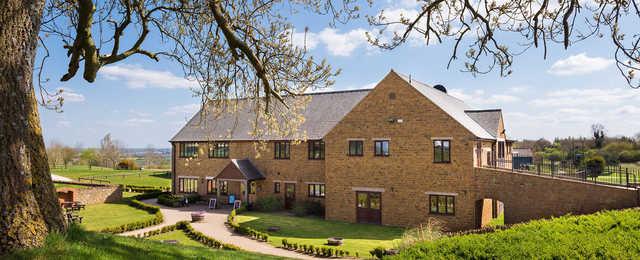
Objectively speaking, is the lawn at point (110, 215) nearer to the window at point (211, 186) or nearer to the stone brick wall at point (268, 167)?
the stone brick wall at point (268, 167)

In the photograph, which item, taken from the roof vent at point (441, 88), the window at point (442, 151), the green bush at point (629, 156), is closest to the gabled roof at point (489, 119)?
the window at point (442, 151)

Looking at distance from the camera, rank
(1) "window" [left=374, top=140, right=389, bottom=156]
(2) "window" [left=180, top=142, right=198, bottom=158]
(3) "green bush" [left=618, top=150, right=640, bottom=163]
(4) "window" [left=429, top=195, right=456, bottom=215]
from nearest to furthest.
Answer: (4) "window" [left=429, top=195, right=456, bottom=215], (1) "window" [left=374, top=140, right=389, bottom=156], (2) "window" [left=180, top=142, right=198, bottom=158], (3) "green bush" [left=618, top=150, right=640, bottom=163]

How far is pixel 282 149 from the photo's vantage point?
100 ft

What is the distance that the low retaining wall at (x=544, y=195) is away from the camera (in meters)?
17.3

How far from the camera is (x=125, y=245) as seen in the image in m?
7.27

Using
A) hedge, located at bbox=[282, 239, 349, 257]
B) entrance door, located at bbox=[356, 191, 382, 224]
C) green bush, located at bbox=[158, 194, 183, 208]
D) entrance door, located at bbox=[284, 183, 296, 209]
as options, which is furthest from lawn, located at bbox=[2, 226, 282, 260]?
green bush, located at bbox=[158, 194, 183, 208]

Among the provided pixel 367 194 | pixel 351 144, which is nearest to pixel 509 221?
pixel 367 194

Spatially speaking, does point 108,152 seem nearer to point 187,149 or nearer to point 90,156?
point 90,156

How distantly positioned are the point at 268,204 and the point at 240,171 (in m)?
3.31

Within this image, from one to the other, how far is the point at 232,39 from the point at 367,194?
17563mm

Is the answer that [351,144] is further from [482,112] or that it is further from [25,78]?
[25,78]

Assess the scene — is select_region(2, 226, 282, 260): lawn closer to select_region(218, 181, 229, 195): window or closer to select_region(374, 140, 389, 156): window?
select_region(374, 140, 389, 156): window

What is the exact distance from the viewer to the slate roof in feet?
Result: 99.1

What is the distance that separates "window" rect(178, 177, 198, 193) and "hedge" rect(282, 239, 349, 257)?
18.8m
